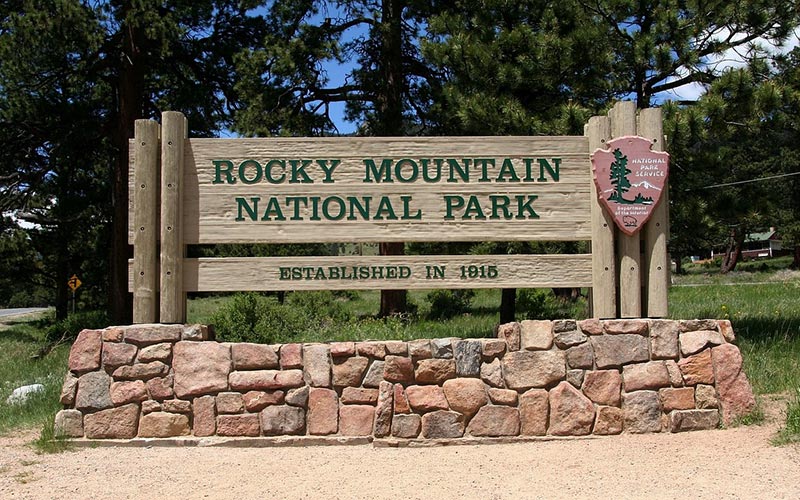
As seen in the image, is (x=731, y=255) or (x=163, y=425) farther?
(x=731, y=255)

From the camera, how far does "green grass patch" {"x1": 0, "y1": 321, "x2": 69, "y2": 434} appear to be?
22.7 feet

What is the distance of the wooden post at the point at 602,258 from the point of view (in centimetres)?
600

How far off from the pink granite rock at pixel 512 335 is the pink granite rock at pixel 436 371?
1.60 ft

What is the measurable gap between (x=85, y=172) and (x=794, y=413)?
17657 millimetres

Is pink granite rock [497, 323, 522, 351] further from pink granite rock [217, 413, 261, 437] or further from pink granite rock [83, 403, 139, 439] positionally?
pink granite rock [83, 403, 139, 439]

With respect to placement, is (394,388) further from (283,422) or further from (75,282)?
(75,282)

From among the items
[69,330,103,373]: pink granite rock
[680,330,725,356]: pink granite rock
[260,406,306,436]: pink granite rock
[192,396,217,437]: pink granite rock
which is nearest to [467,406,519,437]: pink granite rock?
[260,406,306,436]: pink granite rock

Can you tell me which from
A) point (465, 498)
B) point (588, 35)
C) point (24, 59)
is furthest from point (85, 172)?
point (465, 498)

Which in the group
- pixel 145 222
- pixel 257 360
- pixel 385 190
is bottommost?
pixel 257 360

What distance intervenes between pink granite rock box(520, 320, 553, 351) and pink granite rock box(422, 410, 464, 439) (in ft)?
2.72

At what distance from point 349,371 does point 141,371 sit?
1703 mm

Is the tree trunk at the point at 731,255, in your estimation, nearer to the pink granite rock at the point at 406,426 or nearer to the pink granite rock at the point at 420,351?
the pink granite rock at the point at 420,351

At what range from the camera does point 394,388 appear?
5.77 metres

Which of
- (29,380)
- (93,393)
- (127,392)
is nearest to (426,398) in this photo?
(127,392)
